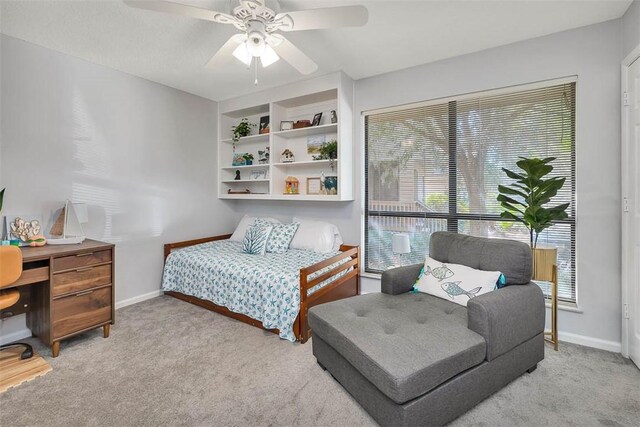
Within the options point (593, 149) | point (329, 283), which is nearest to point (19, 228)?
point (329, 283)

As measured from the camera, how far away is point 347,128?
11.0ft

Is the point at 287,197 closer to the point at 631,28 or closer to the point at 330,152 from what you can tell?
the point at 330,152

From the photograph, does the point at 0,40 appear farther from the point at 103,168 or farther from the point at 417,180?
the point at 417,180

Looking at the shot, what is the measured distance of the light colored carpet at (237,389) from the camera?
5.32 ft

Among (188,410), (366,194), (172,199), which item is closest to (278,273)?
(188,410)

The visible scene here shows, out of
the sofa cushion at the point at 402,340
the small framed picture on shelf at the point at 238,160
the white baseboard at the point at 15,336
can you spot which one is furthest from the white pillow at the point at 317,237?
the white baseboard at the point at 15,336

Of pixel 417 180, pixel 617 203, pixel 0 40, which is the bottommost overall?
pixel 617 203

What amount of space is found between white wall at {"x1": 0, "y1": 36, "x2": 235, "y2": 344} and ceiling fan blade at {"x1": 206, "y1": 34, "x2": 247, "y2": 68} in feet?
5.15

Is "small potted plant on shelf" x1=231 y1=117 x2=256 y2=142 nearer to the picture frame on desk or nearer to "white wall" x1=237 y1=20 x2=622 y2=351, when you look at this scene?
the picture frame on desk

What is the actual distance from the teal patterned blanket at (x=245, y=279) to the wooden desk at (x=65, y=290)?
79 centimetres

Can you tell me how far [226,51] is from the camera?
2084 mm

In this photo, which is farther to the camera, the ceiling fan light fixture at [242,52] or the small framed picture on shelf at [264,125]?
the small framed picture on shelf at [264,125]

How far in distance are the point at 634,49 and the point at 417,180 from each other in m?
1.74

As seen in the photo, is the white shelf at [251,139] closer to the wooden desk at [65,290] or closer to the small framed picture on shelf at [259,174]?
the small framed picture on shelf at [259,174]
